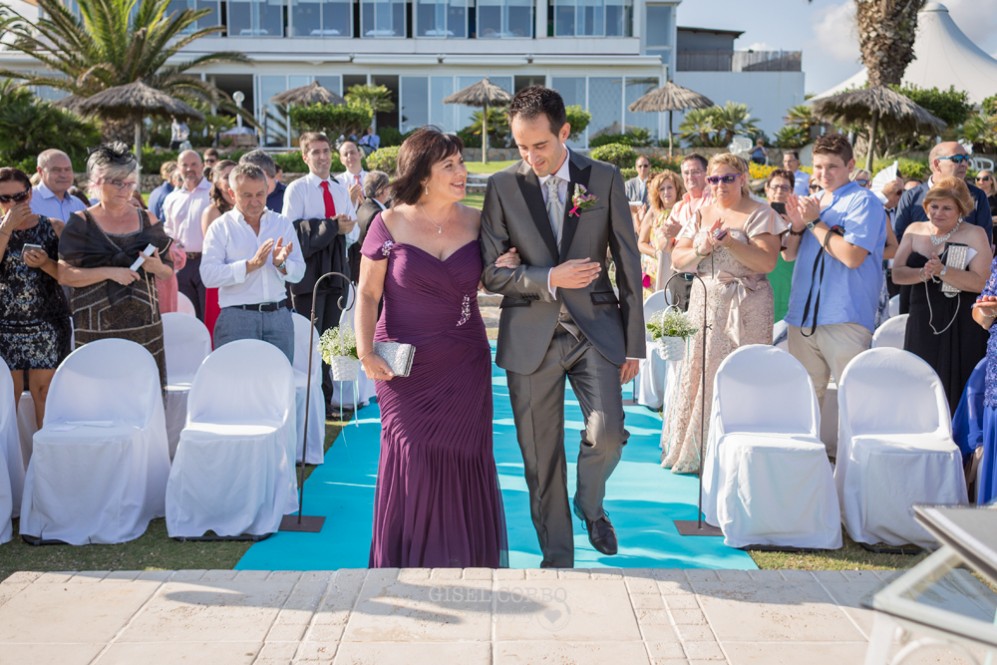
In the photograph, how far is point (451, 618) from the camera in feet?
13.0

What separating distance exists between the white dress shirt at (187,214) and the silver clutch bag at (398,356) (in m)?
5.28

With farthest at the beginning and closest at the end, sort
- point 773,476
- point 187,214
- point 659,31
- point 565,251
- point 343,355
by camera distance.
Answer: point 659,31, point 187,214, point 773,476, point 343,355, point 565,251

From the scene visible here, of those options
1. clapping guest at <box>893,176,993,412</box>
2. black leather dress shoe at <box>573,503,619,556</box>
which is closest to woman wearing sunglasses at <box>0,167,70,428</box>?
black leather dress shoe at <box>573,503,619,556</box>

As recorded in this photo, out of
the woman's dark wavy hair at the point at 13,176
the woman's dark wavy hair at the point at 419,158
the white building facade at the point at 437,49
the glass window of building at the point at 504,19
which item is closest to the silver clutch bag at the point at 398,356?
the woman's dark wavy hair at the point at 419,158

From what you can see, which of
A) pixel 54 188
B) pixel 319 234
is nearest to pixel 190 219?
pixel 54 188

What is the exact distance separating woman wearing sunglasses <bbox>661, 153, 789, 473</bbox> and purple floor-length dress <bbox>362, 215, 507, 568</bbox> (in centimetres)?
196

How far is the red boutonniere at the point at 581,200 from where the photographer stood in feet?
14.9

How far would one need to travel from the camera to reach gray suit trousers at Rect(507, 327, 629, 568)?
15.4 ft

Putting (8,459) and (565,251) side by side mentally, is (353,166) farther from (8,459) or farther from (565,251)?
(565,251)

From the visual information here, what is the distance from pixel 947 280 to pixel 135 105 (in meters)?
19.0

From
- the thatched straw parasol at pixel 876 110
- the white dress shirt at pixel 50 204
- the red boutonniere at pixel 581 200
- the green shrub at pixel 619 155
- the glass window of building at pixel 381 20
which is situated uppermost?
the glass window of building at pixel 381 20

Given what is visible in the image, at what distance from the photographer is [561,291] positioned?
15.2ft

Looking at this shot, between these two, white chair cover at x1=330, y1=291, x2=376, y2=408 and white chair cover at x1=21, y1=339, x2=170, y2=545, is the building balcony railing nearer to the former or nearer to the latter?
white chair cover at x1=330, y1=291, x2=376, y2=408

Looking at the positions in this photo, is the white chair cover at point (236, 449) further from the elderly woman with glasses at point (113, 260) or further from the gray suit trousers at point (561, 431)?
the gray suit trousers at point (561, 431)
